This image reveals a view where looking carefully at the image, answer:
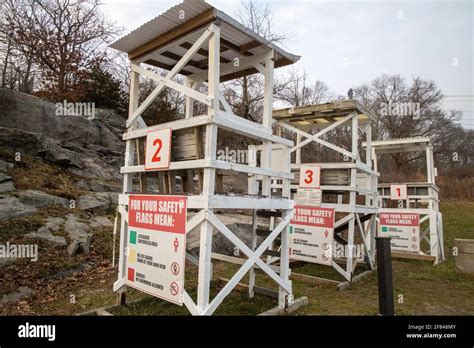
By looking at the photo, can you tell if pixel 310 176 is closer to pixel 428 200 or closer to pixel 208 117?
pixel 208 117

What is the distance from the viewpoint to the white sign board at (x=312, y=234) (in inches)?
302

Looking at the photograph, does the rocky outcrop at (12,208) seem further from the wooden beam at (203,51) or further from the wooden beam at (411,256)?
the wooden beam at (411,256)

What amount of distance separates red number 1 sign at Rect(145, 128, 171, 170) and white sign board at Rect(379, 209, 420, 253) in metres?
10.1

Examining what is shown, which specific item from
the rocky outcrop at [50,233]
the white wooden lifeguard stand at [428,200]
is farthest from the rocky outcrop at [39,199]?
the white wooden lifeguard stand at [428,200]

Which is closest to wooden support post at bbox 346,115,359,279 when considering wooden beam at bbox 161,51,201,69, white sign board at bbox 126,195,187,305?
wooden beam at bbox 161,51,201,69

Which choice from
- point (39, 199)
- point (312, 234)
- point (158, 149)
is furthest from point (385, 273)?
point (39, 199)

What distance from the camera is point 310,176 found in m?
8.27

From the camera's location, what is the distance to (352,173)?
7891mm

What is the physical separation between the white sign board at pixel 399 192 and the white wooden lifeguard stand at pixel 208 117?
808 centimetres

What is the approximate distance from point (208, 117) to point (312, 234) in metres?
4.85

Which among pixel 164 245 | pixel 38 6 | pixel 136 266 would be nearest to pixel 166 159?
pixel 164 245

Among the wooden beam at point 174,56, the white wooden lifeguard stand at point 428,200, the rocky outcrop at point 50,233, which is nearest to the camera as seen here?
the wooden beam at point 174,56
